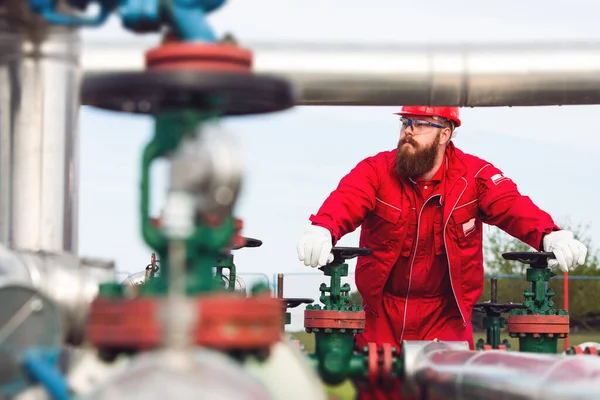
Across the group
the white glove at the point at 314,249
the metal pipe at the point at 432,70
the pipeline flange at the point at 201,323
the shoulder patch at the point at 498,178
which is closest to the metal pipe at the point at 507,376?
the pipeline flange at the point at 201,323

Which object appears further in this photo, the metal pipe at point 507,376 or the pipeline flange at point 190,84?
the metal pipe at point 507,376

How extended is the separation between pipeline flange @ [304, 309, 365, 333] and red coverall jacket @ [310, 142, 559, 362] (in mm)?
1036

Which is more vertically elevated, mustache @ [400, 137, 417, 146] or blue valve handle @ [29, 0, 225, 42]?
blue valve handle @ [29, 0, 225, 42]

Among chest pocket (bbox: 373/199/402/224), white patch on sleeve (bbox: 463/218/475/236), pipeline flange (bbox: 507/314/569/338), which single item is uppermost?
chest pocket (bbox: 373/199/402/224)

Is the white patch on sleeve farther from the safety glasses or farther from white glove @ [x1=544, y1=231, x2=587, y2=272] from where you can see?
white glove @ [x1=544, y1=231, x2=587, y2=272]

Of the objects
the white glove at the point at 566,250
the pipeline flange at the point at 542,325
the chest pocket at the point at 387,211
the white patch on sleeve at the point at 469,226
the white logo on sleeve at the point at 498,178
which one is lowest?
the pipeline flange at the point at 542,325

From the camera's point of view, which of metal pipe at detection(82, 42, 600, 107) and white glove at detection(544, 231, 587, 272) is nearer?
metal pipe at detection(82, 42, 600, 107)

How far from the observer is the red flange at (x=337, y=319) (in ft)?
17.0

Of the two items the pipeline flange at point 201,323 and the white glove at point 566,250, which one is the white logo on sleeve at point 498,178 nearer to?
the white glove at point 566,250

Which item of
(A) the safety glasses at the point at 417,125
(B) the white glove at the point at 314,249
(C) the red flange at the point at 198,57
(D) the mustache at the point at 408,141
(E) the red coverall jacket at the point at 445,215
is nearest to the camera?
(C) the red flange at the point at 198,57

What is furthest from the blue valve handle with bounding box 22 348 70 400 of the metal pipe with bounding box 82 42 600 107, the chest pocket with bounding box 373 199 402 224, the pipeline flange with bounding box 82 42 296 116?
the chest pocket with bounding box 373 199 402 224

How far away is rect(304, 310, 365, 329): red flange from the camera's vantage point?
5.19 meters

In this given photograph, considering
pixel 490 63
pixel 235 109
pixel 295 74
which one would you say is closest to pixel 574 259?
pixel 490 63

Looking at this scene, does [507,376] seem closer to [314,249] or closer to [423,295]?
[314,249]
